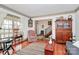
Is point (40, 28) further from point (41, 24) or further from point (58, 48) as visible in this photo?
point (58, 48)

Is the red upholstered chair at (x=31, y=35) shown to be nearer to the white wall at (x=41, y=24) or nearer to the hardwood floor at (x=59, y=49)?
the white wall at (x=41, y=24)

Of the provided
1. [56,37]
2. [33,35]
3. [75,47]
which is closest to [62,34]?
[56,37]

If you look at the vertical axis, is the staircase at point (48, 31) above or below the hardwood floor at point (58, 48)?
above

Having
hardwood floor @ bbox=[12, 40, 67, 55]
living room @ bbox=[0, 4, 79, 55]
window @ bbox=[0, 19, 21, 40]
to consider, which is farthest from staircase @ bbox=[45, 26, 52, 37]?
window @ bbox=[0, 19, 21, 40]

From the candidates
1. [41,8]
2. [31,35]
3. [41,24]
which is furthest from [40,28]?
[41,8]

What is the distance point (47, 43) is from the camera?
6.35 feet

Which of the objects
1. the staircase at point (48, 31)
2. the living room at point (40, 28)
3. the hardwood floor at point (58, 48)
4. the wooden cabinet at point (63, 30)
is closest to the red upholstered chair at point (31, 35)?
the living room at point (40, 28)

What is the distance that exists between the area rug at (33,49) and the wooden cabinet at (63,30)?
327 millimetres

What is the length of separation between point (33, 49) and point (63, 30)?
630mm

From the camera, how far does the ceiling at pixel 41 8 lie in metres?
1.81

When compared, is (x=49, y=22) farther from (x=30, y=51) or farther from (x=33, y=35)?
(x=30, y=51)

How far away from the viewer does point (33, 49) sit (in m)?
1.92

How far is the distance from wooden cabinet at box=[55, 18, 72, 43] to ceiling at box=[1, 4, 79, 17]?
187mm

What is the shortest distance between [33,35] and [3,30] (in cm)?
52
